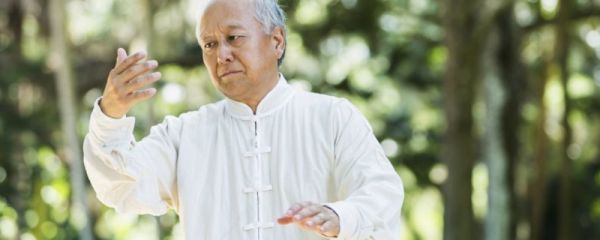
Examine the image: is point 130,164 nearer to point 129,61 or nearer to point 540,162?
point 129,61

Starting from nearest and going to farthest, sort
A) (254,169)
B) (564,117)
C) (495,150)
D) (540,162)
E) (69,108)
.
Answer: (254,169)
(564,117)
(540,162)
(495,150)
(69,108)

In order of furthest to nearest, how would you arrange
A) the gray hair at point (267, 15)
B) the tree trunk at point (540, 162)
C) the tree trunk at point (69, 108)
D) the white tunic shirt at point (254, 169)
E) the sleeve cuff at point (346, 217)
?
the tree trunk at point (69, 108), the tree trunk at point (540, 162), the gray hair at point (267, 15), the white tunic shirt at point (254, 169), the sleeve cuff at point (346, 217)

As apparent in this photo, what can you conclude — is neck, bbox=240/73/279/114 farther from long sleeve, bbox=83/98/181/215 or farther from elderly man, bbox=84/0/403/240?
long sleeve, bbox=83/98/181/215

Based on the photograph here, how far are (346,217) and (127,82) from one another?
66 centimetres

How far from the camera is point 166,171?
357 cm

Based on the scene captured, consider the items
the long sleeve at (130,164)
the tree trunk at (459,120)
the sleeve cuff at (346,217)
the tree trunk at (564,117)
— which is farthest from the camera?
the tree trunk at (564,117)

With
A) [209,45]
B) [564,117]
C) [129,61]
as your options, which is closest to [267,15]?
[209,45]

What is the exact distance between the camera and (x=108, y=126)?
10.7 ft

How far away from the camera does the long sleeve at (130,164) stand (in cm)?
330

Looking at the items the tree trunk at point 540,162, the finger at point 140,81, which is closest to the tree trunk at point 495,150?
the tree trunk at point 540,162

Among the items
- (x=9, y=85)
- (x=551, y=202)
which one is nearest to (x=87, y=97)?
(x=9, y=85)

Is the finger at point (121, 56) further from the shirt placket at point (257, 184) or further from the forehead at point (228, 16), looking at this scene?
the shirt placket at point (257, 184)

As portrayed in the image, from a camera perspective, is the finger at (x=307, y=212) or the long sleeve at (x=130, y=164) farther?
the long sleeve at (x=130, y=164)

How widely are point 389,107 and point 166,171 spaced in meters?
12.3
